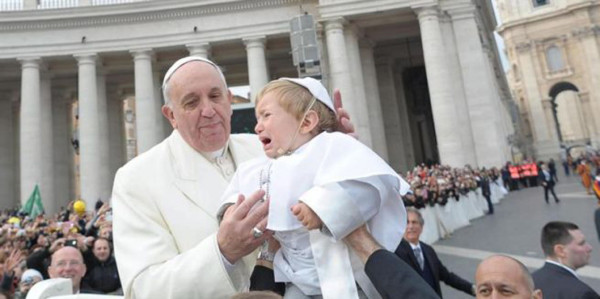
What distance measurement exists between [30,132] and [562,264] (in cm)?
2772

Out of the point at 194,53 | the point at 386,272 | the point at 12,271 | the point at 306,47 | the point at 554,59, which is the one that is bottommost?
the point at 12,271

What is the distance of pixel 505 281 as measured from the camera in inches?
93.6

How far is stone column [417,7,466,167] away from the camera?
22.0m

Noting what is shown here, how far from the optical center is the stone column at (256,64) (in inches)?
969

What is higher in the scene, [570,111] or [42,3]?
[42,3]

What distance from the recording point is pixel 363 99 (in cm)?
2417

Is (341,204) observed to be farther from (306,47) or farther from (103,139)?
(103,139)

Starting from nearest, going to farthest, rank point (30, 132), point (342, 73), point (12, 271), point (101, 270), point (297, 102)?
point (297, 102) → point (12, 271) → point (101, 270) → point (342, 73) → point (30, 132)

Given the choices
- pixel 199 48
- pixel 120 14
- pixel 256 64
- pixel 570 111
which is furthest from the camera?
pixel 570 111

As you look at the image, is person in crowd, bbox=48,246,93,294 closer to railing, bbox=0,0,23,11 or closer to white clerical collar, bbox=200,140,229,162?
white clerical collar, bbox=200,140,229,162

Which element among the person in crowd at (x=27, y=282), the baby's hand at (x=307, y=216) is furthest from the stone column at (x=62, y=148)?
the baby's hand at (x=307, y=216)

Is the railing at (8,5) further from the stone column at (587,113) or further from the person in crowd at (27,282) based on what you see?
the stone column at (587,113)

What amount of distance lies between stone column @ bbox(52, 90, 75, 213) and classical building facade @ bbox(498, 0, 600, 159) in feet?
184

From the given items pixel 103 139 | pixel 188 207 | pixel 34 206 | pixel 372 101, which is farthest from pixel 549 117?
pixel 188 207
